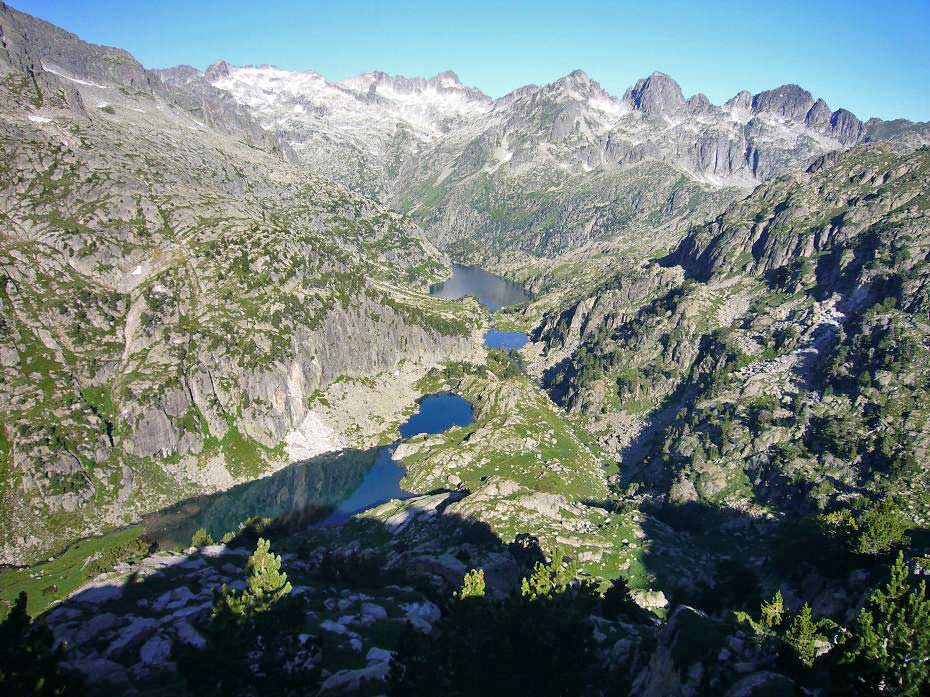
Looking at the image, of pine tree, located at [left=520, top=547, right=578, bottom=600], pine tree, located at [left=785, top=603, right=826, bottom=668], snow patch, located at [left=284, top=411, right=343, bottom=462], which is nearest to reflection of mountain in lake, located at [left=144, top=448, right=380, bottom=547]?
snow patch, located at [left=284, top=411, right=343, bottom=462]

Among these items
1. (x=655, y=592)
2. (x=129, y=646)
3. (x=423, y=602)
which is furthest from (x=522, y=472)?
(x=129, y=646)

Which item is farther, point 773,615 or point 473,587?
point 773,615

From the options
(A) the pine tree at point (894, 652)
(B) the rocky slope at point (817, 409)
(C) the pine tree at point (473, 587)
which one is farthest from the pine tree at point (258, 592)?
(B) the rocky slope at point (817, 409)

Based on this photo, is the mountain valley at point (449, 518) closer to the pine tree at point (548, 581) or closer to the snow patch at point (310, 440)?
the pine tree at point (548, 581)

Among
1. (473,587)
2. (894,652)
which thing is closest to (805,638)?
(894,652)

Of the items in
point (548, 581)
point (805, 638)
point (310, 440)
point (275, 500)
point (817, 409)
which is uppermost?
point (817, 409)

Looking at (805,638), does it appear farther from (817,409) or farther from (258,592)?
(817,409)

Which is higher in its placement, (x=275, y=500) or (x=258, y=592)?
(x=258, y=592)
